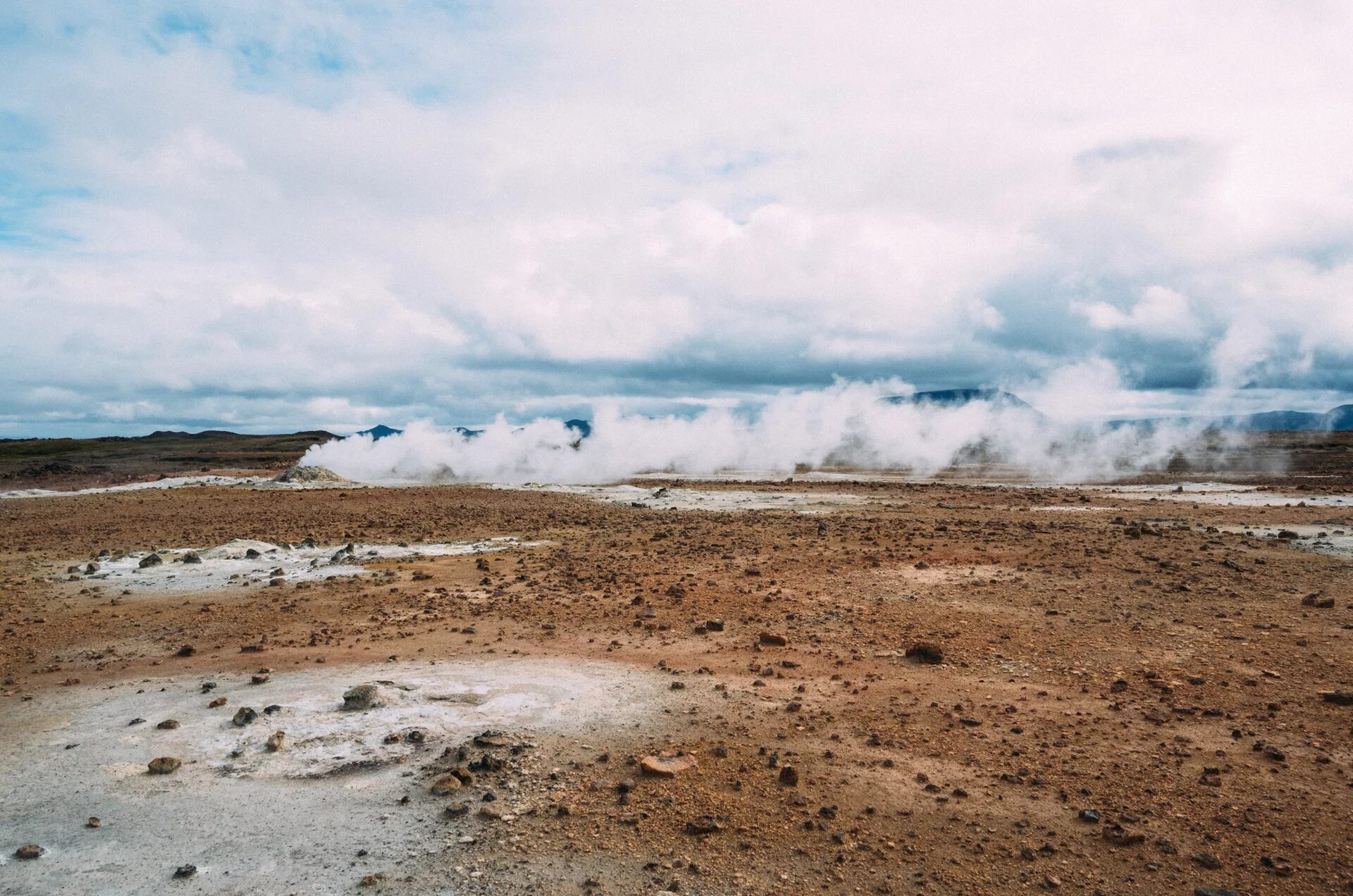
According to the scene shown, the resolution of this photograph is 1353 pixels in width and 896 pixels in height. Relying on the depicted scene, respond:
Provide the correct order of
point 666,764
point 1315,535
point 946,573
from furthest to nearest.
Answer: point 1315,535, point 946,573, point 666,764

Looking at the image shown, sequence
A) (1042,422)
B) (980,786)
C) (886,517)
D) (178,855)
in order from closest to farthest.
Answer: (178,855) → (980,786) → (886,517) → (1042,422)

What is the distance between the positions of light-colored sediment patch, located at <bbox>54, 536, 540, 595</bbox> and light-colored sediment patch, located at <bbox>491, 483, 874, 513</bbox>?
506 inches

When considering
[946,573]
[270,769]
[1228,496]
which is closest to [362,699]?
[270,769]

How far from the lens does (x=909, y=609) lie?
14.0 m

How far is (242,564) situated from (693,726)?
14.2 meters

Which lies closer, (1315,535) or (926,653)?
(926,653)

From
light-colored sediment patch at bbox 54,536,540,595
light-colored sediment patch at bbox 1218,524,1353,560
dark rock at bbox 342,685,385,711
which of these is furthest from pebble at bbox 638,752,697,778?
light-colored sediment patch at bbox 1218,524,1353,560

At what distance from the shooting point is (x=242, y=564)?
18625mm

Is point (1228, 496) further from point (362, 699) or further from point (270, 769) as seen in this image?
point (270, 769)

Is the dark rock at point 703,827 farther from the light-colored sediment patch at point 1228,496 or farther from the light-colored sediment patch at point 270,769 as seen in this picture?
the light-colored sediment patch at point 1228,496

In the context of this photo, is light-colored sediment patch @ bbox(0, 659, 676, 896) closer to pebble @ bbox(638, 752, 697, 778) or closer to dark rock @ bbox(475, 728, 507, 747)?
dark rock @ bbox(475, 728, 507, 747)

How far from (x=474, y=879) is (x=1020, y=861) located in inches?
164

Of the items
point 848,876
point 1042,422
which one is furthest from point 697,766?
point 1042,422

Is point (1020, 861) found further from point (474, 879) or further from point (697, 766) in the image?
point (474, 879)
